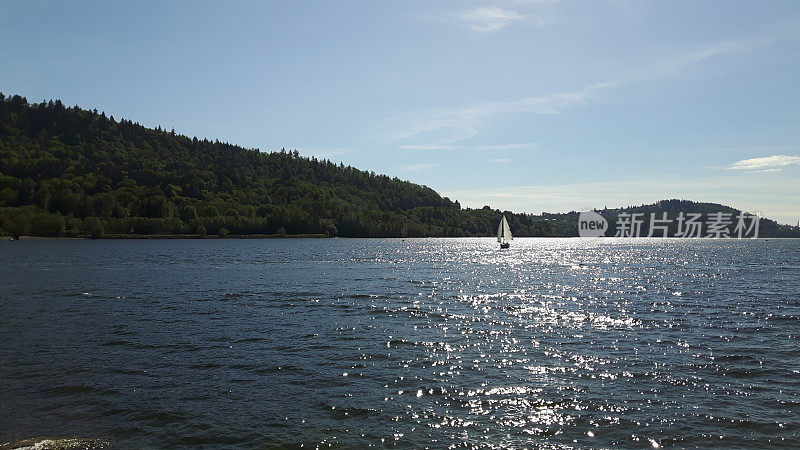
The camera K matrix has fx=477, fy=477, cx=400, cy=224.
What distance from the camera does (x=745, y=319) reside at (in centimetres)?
4406

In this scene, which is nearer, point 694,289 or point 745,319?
point 745,319

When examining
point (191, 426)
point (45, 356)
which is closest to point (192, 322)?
point (45, 356)

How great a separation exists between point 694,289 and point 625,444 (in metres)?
64.3

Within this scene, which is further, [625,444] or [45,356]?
[45,356]

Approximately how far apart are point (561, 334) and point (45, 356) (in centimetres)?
3510

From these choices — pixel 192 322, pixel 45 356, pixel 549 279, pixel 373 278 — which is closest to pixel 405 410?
pixel 45 356

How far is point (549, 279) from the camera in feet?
283

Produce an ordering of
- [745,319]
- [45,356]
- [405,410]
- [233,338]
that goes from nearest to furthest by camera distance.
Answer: [405,410] < [45,356] < [233,338] < [745,319]

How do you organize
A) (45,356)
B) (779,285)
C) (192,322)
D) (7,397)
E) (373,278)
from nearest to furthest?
(7,397) → (45,356) → (192,322) → (779,285) → (373,278)

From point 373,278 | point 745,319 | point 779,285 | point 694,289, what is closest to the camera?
point 745,319

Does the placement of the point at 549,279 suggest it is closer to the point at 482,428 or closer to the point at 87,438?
the point at 482,428

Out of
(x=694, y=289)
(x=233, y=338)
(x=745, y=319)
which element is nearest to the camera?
(x=233, y=338)

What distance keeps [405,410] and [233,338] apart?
62.2 ft

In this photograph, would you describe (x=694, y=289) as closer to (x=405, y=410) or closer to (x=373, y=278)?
(x=373, y=278)
